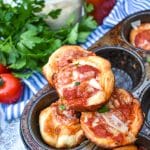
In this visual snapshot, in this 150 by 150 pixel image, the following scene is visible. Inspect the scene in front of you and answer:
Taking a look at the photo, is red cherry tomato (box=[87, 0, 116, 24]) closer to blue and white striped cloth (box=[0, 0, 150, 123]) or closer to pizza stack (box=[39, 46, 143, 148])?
blue and white striped cloth (box=[0, 0, 150, 123])

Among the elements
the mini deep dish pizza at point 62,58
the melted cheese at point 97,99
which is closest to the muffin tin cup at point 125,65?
the mini deep dish pizza at point 62,58

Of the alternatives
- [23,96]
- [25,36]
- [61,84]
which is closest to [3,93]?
[23,96]

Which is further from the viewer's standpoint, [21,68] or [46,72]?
[21,68]

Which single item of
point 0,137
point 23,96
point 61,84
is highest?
point 61,84

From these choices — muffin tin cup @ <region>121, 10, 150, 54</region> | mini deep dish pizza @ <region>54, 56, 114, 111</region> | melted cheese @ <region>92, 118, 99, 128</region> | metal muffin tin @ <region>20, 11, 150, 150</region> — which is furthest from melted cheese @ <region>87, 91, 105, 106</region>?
muffin tin cup @ <region>121, 10, 150, 54</region>

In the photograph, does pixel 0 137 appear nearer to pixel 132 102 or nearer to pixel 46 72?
pixel 46 72

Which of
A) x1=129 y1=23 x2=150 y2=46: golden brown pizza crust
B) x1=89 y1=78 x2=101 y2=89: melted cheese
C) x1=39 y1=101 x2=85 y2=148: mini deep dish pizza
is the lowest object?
x1=39 y1=101 x2=85 y2=148: mini deep dish pizza
